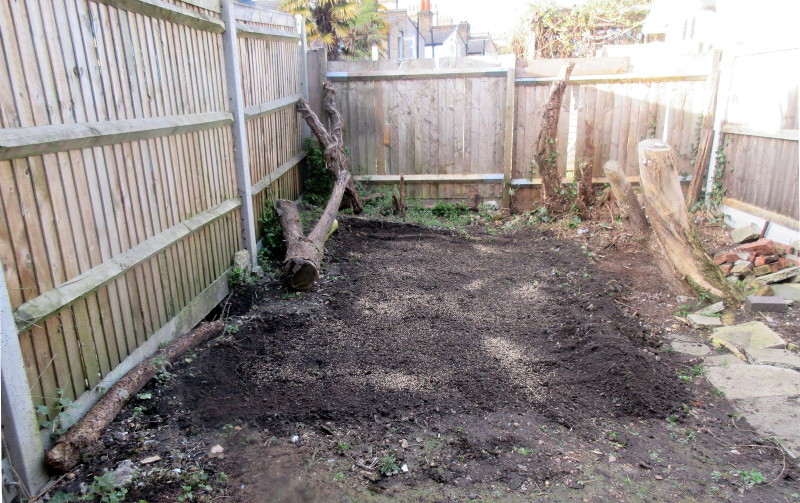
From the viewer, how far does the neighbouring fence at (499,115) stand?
795 cm

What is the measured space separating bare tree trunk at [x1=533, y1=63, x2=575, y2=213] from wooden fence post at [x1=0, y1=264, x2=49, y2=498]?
6688 mm

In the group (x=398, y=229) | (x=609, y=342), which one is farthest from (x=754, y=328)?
(x=398, y=229)

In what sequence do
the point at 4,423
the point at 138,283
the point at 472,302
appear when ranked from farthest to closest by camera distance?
the point at 472,302 → the point at 138,283 → the point at 4,423

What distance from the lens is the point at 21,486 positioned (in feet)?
7.62

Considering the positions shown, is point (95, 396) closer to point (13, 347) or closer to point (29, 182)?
point (13, 347)

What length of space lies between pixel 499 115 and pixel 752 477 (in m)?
6.43

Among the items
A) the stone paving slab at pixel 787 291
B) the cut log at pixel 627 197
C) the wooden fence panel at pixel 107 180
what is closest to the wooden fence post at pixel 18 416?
the wooden fence panel at pixel 107 180

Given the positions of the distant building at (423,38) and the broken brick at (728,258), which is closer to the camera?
the broken brick at (728,258)

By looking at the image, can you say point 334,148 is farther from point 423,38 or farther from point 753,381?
point 423,38

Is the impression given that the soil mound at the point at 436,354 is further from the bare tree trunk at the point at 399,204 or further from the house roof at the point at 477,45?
the house roof at the point at 477,45

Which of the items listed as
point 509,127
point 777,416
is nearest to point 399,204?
point 509,127

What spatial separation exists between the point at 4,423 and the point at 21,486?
30 cm

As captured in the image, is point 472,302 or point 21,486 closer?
point 21,486

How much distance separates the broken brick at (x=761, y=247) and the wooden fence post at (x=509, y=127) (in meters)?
3.36
